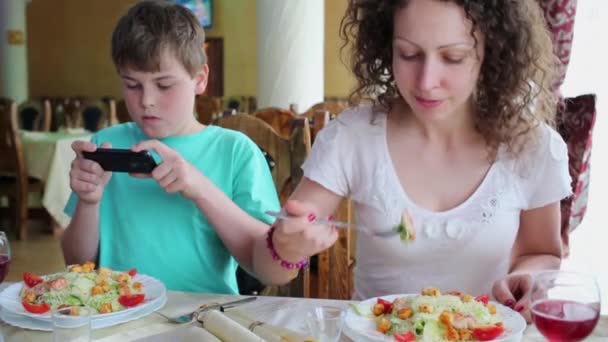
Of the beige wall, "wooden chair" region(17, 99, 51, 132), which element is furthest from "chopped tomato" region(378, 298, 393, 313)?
the beige wall

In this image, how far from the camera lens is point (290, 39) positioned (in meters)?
5.20

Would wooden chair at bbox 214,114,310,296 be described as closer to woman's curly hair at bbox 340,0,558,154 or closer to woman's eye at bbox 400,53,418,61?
woman's curly hair at bbox 340,0,558,154

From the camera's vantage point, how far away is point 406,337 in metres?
0.97

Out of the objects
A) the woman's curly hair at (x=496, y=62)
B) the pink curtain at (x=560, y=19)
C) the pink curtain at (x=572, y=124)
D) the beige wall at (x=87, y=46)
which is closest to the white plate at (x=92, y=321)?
the woman's curly hair at (x=496, y=62)

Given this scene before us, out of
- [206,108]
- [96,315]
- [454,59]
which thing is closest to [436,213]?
[454,59]

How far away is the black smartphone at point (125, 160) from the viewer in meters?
1.26

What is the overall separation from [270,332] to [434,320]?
0.24m

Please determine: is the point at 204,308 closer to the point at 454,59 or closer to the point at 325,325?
the point at 325,325

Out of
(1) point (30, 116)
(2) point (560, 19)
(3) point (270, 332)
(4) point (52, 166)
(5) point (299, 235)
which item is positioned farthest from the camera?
(1) point (30, 116)

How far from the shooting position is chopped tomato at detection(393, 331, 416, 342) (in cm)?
96

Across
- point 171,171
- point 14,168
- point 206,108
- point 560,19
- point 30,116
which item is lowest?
point 14,168

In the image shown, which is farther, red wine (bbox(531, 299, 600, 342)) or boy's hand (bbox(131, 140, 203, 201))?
boy's hand (bbox(131, 140, 203, 201))

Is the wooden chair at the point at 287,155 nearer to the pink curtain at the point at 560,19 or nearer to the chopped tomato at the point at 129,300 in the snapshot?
the chopped tomato at the point at 129,300

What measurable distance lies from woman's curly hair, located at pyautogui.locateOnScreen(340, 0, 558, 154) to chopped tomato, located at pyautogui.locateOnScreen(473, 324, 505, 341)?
53 cm
